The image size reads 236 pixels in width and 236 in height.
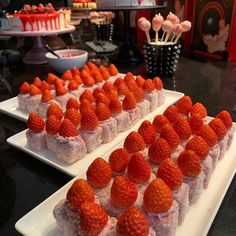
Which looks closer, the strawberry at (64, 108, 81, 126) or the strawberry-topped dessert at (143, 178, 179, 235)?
the strawberry-topped dessert at (143, 178, 179, 235)

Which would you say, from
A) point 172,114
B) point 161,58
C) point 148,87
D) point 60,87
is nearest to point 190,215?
point 172,114

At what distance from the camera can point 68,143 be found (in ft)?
2.53

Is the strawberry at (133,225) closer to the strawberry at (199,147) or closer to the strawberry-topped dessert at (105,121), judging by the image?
the strawberry at (199,147)

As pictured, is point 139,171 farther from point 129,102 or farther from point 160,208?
point 129,102

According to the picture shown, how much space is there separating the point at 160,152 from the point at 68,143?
0.27 meters

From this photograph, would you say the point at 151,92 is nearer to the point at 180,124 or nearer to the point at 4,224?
the point at 180,124

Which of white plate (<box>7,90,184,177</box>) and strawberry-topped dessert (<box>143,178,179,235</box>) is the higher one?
strawberry-topped dessert (<box>143,178,179,235</box>)

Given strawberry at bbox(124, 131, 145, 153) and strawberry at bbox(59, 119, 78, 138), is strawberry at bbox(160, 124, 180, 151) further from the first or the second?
strawberry at bbox(59, 119, 78, 138)

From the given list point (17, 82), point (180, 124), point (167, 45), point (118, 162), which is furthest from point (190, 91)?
point (17, 82)

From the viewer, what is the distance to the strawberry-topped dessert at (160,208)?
1.70 feet

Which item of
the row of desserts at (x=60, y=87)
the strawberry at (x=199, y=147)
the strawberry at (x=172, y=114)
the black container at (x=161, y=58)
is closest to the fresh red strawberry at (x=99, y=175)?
the strawberry at (x=199, y=147)

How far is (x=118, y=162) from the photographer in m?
0.64

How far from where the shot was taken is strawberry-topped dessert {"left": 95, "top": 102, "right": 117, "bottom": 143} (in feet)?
2.89

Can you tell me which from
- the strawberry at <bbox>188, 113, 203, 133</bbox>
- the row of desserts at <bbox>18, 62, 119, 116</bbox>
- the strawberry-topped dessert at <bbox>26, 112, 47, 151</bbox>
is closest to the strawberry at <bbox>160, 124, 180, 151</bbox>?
the strawberry at <bbox>188, 113, 203, 133</bbox>
